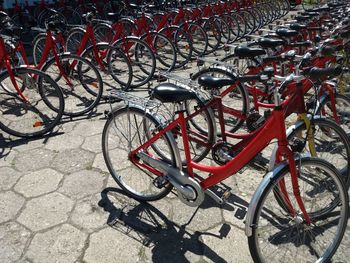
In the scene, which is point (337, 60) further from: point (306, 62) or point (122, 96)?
point (122, 96)

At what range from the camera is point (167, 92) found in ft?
7.80

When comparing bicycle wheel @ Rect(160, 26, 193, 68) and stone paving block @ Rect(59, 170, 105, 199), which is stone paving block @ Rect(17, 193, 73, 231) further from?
bicycle wheel @ Rect(160, 26, 193, 68)

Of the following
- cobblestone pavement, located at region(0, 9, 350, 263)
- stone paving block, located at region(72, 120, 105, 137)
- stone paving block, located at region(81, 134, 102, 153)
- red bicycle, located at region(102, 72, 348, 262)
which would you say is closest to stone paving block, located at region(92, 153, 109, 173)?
cobblestone pavement, located at region(0, 9, 350, 263)

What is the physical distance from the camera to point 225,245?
256 cm

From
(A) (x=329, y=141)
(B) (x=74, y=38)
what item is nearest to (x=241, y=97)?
(A) (x=329, y=141)

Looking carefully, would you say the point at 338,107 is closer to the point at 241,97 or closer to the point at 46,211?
the point at 241,97

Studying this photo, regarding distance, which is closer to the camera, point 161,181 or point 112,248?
point 112,248

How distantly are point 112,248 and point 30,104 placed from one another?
2998mm

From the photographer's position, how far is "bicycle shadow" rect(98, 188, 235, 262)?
250cm

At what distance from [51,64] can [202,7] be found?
5347 millimetres

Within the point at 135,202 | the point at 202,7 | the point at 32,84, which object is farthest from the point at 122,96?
the point at 202,7

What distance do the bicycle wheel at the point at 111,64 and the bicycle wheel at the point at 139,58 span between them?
0.18 m

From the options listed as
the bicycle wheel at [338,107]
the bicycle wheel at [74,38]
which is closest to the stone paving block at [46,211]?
the bicycle wheel at [338,107]

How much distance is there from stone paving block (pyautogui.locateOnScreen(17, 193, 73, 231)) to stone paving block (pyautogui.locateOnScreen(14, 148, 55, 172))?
0.57 m
